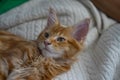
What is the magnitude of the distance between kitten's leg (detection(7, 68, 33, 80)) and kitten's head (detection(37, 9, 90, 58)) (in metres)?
0.09

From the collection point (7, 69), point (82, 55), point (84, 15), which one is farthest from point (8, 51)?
point (84, 15)

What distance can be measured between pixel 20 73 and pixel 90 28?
48cm

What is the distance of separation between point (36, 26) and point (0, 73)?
0.37 meters

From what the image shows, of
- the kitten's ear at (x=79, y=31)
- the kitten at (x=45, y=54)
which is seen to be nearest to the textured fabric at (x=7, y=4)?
the kitten at (x=45, y=54)

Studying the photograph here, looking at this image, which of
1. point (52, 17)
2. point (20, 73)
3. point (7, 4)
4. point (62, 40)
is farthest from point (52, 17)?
point (7, 4)

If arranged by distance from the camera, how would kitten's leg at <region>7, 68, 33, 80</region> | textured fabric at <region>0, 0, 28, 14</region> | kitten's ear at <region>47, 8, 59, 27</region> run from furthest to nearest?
textured fabric at <region>0, 0, 28, 14</region>, kitten's ear at <region>47, 8, 59, 27</region>, kitten's leg at <region>7, 68, 33, 80</region>

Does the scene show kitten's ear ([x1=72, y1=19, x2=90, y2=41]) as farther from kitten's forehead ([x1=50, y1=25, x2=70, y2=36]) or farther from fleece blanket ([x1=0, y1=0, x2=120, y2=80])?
fleece blanket ([x1=0, y1=0, x2=120, y2=80])

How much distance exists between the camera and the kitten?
0.99 metres

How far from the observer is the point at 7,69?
0.99 metres

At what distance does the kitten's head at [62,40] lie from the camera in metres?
1.01

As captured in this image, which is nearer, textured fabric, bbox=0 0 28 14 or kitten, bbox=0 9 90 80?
kitten, bbox=0 9 90 80

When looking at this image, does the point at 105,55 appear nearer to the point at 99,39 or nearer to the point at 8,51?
the point at 99,39

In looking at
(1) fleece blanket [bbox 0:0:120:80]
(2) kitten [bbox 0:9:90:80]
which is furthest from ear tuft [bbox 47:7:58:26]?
(1) fleece blanket [bbox 0:0:120:80]

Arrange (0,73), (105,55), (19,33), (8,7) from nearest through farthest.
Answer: (0,73) < (105,55) < (19,33) < (8,7)
